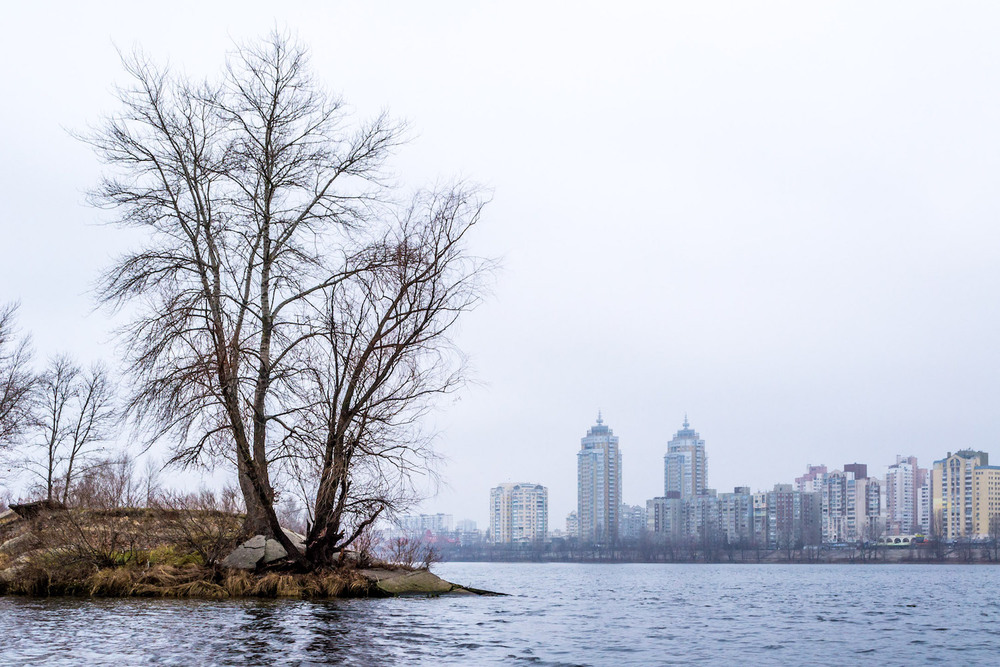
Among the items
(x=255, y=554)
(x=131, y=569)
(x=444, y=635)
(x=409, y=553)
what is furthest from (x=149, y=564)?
(x=444, y=635)

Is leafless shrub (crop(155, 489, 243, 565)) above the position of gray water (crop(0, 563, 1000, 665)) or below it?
above

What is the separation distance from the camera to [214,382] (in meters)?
26.4

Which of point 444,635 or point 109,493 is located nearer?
point 444,635

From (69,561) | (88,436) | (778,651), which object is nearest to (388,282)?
(69,561)

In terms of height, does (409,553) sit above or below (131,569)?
above

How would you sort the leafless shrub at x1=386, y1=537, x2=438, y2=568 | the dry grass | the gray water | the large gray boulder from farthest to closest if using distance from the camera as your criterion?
the leafless shrub at x1=386, y1=537, x2=438, y2=568, the large gray boulder, the dry grass, the gray water

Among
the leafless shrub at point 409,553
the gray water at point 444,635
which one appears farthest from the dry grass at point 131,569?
the leafless shrub at point 409,553

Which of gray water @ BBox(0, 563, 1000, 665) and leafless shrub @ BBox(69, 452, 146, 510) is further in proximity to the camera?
leafless shrub @ BBox(69, 452, 146, 510)

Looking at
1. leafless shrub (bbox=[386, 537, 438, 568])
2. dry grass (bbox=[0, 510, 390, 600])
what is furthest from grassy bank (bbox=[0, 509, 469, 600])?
leafless shrub (bbox=[386, 537, 438, 568])

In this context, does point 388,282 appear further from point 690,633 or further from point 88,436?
point 88,436

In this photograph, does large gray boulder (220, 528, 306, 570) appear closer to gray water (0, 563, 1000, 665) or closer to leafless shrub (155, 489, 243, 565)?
leafless shrub (155, 489, 243, 565)

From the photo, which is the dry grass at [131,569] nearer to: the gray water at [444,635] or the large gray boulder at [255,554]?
the large gray boulder at [255,554]

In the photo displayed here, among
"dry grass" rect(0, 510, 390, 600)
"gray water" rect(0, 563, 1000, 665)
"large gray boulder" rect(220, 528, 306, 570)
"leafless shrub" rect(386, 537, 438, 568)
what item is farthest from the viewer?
"leafless shrub" rect(386, 537, 438, 568)

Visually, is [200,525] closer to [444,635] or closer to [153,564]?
[153,564]
